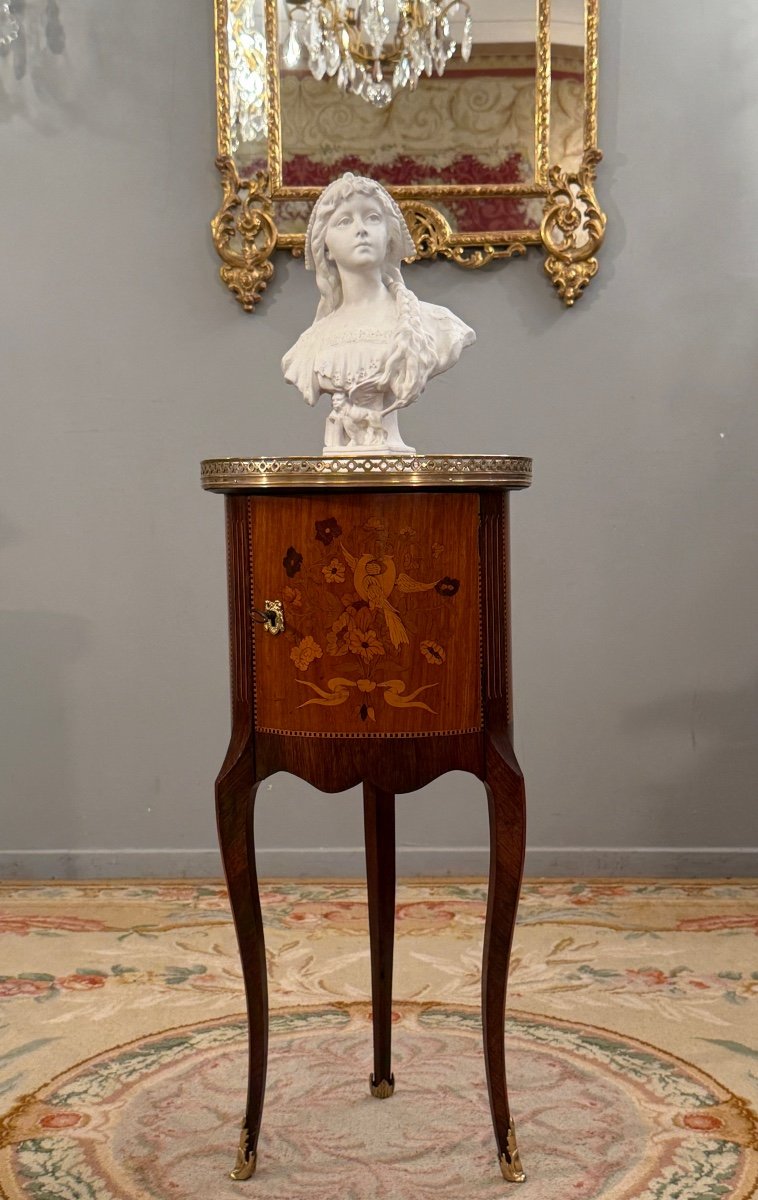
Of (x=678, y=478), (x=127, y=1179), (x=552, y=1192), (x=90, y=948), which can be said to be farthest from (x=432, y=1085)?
(x=678, y=478)

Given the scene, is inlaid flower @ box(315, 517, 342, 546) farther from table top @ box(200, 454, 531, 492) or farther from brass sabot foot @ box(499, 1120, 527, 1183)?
brass sabot foot @ box(499, 1120, 527, 1183)

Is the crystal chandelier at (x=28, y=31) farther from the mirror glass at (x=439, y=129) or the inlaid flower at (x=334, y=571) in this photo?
the inlaid flower at (x=334, y=571)

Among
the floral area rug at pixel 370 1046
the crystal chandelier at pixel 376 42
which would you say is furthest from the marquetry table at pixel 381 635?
the crystal chandelier at pixel 376 42

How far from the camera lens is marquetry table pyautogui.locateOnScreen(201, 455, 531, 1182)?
200cm

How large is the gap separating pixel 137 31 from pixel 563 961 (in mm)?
2811

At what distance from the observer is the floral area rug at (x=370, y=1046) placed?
6.98 ft

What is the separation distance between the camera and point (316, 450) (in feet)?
12.5

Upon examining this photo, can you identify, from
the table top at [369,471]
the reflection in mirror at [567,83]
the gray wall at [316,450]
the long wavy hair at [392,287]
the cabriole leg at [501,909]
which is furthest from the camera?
the gray wall at [316,450]

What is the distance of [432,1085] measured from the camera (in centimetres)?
245

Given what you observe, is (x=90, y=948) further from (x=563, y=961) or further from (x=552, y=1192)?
(x=552, y=1192)

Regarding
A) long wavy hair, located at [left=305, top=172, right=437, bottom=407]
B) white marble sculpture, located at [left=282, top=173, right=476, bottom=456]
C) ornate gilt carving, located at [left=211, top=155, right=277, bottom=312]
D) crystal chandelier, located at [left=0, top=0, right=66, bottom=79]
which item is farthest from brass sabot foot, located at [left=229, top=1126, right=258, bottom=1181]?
crystal chandelier, located at [left=0, top=0, right=66, bottom=79]

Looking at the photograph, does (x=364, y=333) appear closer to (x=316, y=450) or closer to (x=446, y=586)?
(x=446, y=586)

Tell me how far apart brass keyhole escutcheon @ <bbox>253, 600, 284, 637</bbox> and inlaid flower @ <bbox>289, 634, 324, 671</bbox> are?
0.14ft

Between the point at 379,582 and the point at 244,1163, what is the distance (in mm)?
972
